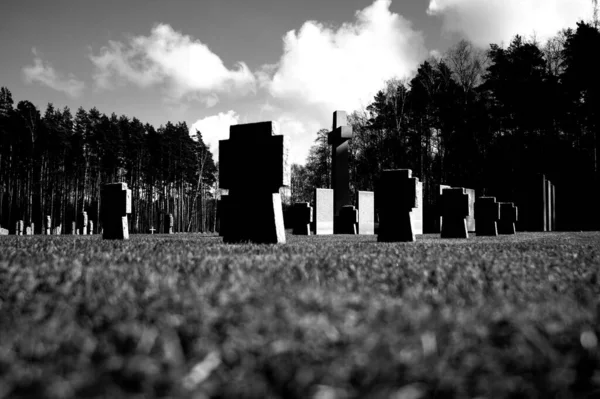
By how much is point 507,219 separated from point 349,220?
7237 mm

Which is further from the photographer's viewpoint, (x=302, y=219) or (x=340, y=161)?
(x=340, y=161)

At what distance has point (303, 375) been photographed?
119 centimetres

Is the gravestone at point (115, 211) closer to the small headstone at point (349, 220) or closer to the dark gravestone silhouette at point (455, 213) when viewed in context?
the dark gravestone silhouette at point (455, 213)

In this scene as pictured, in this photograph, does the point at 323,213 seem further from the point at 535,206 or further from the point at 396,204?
the point at 535,206

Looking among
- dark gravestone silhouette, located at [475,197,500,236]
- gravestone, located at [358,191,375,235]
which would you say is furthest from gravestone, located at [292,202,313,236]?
dark gravestone silhouette, located at [475,197,500,236]

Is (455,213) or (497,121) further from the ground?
(497,121)

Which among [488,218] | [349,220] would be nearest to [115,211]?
[349,220]

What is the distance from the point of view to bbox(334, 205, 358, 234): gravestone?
2211cm

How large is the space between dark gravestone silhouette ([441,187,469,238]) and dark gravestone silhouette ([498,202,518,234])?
4480 millimetres

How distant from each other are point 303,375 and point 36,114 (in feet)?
204

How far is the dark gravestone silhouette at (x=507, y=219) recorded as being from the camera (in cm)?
1802

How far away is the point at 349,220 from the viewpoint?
2231cm

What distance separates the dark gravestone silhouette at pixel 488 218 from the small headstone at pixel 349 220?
6.59 meters

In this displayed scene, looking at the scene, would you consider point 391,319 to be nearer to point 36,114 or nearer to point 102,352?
point 102,352
